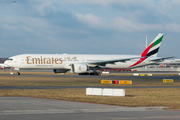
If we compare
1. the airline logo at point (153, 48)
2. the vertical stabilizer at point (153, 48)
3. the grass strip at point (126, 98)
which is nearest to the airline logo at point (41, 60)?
the airline logo at point (153, 48)

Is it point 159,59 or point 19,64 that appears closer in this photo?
point 19,64

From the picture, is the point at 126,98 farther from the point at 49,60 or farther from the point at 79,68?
the point at 49,60

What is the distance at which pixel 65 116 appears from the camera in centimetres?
1371

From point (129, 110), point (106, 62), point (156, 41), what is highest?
point (156, 41)

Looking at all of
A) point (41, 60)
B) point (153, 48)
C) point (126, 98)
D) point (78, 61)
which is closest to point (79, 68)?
point (78, 61)

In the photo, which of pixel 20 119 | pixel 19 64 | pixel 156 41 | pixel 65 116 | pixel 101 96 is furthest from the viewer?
pixel 156 41

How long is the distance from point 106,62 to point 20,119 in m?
51.0

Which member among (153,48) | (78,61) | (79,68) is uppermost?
(153,48)

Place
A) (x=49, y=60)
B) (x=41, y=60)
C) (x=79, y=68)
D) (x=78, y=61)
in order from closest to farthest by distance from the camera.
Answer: (x=79, y=68)
(x=41, y=60)
(x=49, y=60)
(x=78, y=61)

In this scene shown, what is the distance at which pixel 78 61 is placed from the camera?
2591 inches

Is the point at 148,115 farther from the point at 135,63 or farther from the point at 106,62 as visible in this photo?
the point at 135,63

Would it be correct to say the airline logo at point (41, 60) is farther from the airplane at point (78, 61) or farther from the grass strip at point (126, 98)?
the grass strip at point (126, 98)

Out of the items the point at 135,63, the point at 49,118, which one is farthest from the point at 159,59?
the point at 49,118

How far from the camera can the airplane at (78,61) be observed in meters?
61.8
